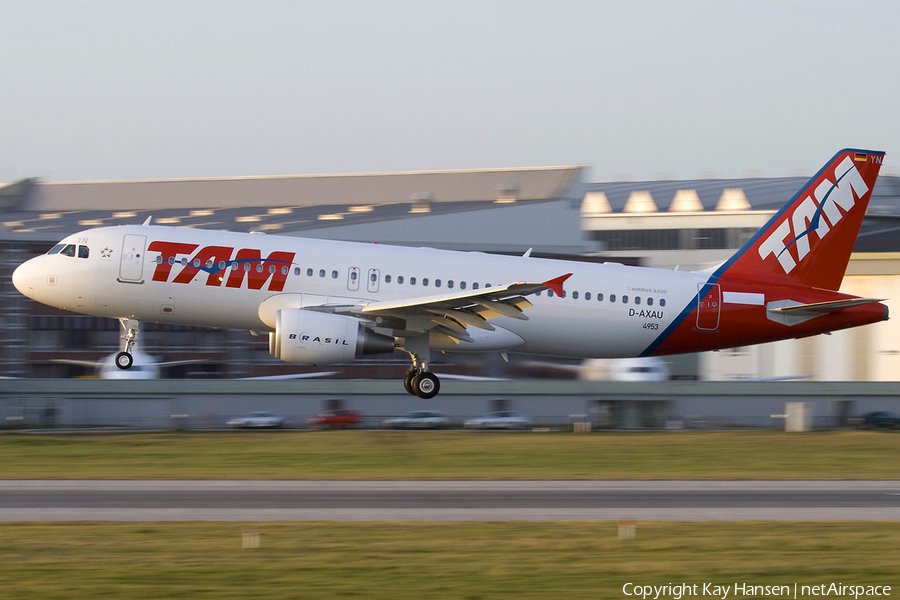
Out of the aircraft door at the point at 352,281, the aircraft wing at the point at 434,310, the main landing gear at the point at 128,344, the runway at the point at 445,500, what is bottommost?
the runway at the point at 445,500

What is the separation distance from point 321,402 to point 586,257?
17812 mm

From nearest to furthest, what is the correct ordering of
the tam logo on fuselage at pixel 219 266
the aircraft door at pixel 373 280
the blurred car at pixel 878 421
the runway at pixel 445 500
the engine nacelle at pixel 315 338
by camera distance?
the runway at pixel 445 500 < the engine nacelle at pixel 315 338 < the tam logo on fuselage at pixel 219 266 < the aircraft door at pixel 373 280 < the blurred car at pixel 878 421

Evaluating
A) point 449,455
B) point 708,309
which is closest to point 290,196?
point 449,455

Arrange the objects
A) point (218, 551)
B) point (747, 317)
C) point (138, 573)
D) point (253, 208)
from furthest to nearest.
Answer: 1. point (253, 208)
2. point (747, 317)
3. point (218, 551)
4. point (138, 573)

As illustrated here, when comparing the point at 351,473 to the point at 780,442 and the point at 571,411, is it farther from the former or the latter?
the point at 571,411

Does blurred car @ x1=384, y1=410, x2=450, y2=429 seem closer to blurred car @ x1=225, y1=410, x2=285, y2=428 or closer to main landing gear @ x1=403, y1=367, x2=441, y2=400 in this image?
blurred car @ x1=225, y1=410, x2=285, y2=428

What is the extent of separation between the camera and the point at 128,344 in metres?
25.8

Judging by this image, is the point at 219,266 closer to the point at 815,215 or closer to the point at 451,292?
the point at 451,292

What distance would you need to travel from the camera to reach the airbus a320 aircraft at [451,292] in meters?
25.2

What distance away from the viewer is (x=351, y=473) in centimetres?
2541

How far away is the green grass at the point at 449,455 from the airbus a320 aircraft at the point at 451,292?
295 cm

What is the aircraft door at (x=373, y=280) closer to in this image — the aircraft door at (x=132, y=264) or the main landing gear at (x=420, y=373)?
the main landing gear at (x=420, y=373)

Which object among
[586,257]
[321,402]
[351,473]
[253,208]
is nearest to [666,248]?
[586,257]

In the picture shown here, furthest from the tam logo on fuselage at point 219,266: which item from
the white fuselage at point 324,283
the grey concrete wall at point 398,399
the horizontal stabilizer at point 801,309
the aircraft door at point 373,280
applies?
the grey concrete wall at point 398,399
